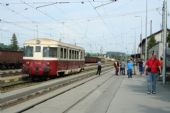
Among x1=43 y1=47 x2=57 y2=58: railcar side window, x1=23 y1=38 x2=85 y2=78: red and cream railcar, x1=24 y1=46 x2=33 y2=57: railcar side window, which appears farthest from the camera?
x1=24 y1=46 x2=33 y2=57: railcar side window

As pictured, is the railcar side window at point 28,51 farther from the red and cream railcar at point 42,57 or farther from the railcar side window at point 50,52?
the railcar side window at point 50,52

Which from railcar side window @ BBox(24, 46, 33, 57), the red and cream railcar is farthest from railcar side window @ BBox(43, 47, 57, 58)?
railcar side window @ BBox(24, 46, 33, 57)

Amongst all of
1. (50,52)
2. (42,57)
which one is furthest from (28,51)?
(50,52)

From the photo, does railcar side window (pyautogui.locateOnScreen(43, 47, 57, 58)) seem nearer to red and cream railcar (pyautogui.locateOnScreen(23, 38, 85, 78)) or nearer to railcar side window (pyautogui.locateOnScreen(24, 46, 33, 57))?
red and cream railcar (pyautogui.locateOnScreen(23, 38, 85, 78))

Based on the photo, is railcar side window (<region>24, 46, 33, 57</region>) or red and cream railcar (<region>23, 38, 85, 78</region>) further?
railcar side window (<region>24, 46, 33, 57</region>)

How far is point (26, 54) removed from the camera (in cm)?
3081

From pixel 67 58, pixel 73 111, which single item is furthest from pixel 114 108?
pixel 67 58

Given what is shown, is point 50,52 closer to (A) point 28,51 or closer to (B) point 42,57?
(B) point 42,57

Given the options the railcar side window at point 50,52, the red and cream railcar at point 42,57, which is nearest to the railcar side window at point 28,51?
the red and cream railcar at point 42,57

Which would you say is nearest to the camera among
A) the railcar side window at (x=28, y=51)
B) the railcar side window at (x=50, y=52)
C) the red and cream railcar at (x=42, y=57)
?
the red and cream railcar at (x=42, y=57)

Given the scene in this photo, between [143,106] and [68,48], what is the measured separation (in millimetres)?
20278

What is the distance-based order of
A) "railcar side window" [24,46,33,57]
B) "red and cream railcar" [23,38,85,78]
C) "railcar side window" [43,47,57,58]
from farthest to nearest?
1. "railcar side window" [24,46,33,57]
2. "railcar side window" [43,47,57,58]
3. "red and cream railcar" [23,38,85,78]

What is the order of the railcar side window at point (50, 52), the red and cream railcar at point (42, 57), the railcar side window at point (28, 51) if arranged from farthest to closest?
the railcar side window at point (28, 51)
the railcar side window at point (50, 52)
the red and cream railcar at point (42, 57)

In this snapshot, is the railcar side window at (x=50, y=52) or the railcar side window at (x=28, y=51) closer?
the railcar side window at (x=50, y=52)
